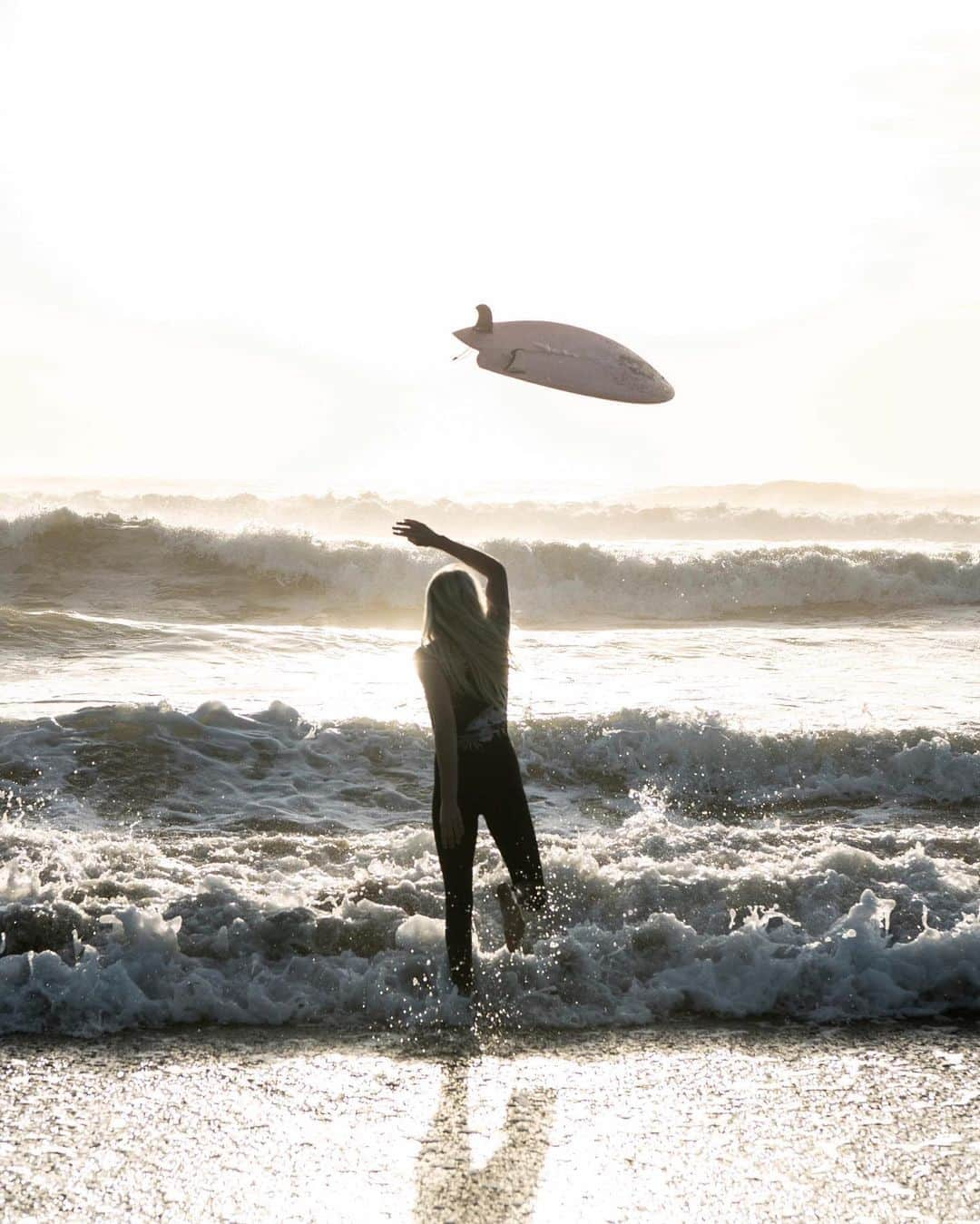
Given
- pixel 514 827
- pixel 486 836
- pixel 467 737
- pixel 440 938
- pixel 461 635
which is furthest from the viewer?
pixel 486 836

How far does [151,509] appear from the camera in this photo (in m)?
42.1

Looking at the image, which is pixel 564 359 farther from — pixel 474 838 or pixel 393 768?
pixel 474 838

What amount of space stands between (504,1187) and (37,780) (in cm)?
547

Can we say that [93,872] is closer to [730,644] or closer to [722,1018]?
[722,1018]

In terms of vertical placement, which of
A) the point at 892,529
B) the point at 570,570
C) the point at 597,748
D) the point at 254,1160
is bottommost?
the point at 254,1160

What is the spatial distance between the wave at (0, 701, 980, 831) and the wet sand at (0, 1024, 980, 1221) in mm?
2985

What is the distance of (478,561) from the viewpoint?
4.76 meters

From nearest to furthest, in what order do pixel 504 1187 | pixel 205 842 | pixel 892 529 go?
1. pixel 504 1187
2. pixel 205 842
3. pixel 892 529

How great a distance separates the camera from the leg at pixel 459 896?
15.4 feet

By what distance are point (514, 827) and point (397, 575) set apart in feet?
59.6

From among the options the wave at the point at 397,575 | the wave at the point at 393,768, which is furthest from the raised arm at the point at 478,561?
the wave at the point at 397,575

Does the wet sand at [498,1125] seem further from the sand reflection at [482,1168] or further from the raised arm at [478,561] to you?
the raised arm at [478,561]

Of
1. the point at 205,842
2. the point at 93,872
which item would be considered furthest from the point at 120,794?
the point at 93,872

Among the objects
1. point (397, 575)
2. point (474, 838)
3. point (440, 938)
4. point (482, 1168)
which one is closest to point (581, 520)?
point (397, 575)
